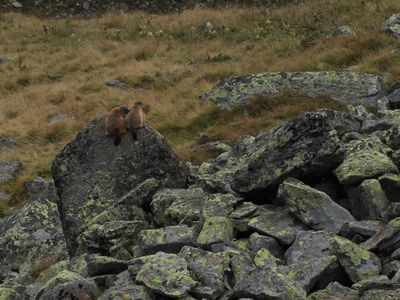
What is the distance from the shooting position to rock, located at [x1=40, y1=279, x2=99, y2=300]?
963 centimetres

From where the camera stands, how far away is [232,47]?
123 feet

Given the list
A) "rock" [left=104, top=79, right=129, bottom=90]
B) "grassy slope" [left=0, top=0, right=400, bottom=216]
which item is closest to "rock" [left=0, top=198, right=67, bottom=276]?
"grassy slope" [left=0, top=0, right=400, bottom=216]

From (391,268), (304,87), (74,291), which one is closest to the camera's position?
(391,268)

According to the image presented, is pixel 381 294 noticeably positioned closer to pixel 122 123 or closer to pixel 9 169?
pixel 122 123

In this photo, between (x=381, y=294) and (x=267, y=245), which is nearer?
(x=381, y=294)

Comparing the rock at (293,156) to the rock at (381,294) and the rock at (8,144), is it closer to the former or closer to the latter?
the rock at (381,294)

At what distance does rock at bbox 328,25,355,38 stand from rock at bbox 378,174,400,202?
21.0 meters

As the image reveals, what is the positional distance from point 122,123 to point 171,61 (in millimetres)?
22498

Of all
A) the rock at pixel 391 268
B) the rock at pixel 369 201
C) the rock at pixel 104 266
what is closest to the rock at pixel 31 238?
the rock at pixel 104 266

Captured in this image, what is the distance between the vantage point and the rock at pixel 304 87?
2212 centimetres

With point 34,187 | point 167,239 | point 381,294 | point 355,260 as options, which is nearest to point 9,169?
point 34,187

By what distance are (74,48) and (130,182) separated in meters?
29.3

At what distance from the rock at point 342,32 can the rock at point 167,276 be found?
24.0m

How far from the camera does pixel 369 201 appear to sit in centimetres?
1102
